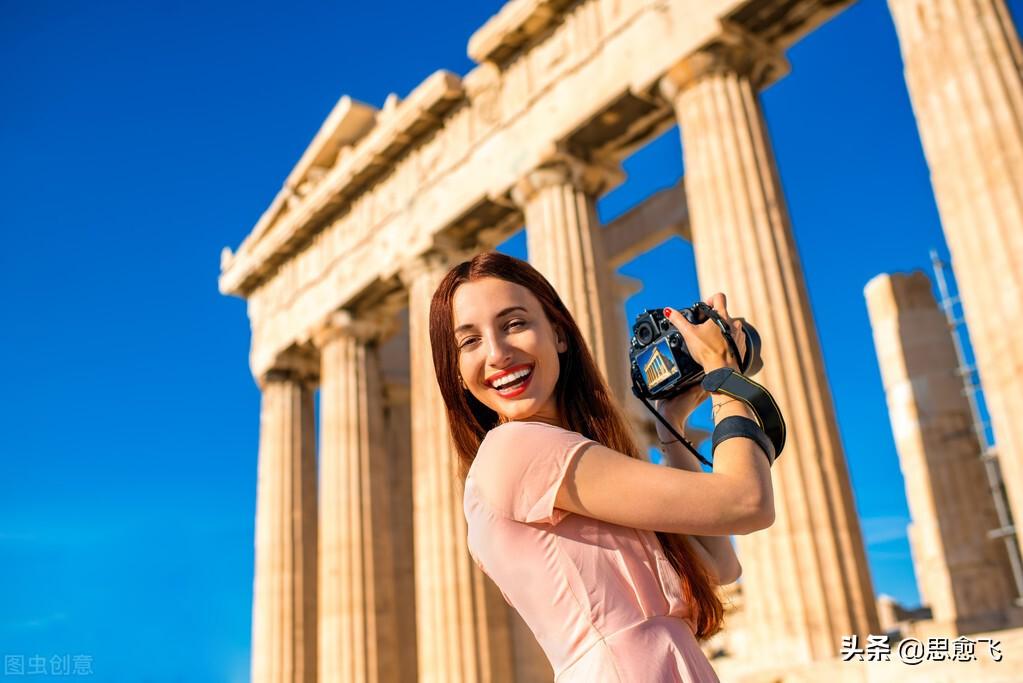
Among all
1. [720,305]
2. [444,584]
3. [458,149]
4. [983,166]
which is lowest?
[720,305]

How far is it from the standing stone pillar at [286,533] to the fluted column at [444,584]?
252 inches

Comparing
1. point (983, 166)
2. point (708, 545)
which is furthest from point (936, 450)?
point (708, 545)

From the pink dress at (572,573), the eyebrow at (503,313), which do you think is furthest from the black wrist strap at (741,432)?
the eyebrow at (503,313)

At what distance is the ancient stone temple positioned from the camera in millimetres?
13531

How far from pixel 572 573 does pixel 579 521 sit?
0.43 feet

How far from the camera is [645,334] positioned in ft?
9.07

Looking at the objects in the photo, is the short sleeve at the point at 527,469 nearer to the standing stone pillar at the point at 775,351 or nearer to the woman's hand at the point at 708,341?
the woman's hand at the point at 708,341

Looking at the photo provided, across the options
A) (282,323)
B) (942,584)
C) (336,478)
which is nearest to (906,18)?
(942,584)

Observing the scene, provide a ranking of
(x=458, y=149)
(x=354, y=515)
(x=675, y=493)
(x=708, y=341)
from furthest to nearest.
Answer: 1. (x=354, y=515)
2. (x=458, y=149)
3. (x=708, y=341)
4. (x=675, y=493)

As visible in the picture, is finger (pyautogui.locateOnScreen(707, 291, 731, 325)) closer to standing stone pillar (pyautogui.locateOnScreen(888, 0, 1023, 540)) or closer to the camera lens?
the camera lens

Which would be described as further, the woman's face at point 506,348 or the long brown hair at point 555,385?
the long brown hair at point 555,385

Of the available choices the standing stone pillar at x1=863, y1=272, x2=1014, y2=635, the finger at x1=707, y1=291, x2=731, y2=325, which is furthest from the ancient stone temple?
the finger at x1=707, y1=291, x2=731, y2=325

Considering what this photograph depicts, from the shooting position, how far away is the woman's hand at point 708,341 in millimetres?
2619

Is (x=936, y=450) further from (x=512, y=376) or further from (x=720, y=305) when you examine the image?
(x=512, y=376)
